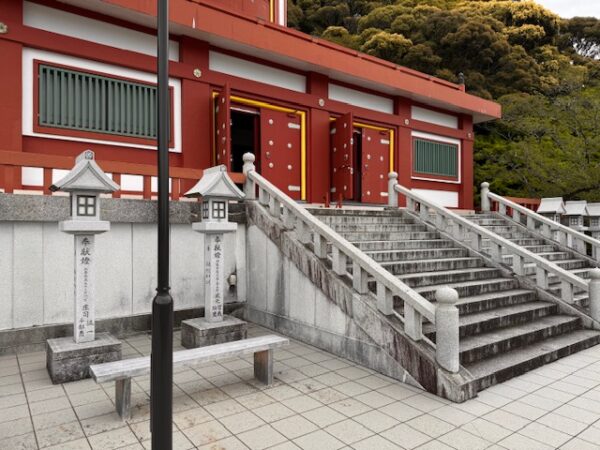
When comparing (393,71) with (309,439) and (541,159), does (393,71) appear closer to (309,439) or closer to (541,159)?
(541,159)

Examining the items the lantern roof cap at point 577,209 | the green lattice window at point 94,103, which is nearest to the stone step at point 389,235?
the green lattice window at point 94,103

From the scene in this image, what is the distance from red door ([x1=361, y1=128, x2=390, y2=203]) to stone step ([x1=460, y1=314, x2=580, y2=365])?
639 cm

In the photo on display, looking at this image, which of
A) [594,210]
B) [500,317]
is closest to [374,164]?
[594,210]

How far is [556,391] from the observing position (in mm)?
4750

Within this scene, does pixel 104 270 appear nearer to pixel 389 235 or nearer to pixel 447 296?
pixel 447 296

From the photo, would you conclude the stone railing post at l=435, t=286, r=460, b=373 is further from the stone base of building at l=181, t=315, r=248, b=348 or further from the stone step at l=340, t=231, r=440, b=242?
the stone step at l=340, t=231, r=440, b=242

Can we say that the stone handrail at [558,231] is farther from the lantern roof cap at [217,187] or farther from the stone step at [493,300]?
the lantern roof cap at [217,187]

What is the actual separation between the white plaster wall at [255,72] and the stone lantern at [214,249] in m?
4.53

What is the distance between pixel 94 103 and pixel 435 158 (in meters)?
10.7

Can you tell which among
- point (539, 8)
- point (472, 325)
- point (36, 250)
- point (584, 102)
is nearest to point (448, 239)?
point (472, 325)

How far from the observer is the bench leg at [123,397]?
3889 millimetres

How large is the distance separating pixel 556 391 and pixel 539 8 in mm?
30139

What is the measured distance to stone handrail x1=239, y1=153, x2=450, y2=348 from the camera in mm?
4953

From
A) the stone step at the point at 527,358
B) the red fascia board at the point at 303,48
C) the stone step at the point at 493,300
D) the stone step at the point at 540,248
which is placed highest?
the red fascia board at the point at 303,48
